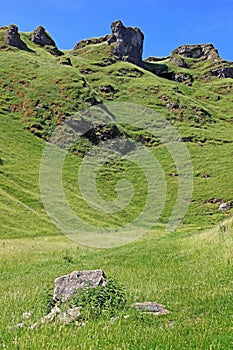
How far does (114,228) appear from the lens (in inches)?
2719

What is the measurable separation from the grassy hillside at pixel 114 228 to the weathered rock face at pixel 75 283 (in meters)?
0.63

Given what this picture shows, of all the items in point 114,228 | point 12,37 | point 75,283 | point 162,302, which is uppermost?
point 12,37

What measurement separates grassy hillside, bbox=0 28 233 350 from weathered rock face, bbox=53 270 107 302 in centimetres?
63

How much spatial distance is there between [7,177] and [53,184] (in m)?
10.2

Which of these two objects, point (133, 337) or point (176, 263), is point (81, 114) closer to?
point (176, 263)

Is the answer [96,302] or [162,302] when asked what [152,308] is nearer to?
[162,302]

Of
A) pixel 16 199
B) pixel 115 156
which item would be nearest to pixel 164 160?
pixel 115 156

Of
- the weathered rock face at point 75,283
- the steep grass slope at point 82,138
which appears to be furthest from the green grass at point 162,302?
the steep grass slope at point 82,138

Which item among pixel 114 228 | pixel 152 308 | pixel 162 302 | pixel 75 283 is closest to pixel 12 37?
pixel 114 228

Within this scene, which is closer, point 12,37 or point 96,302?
point 96,302

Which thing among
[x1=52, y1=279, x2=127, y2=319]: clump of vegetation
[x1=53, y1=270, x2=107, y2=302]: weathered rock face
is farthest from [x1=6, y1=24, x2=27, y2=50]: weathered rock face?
[x1=52, y1=279, x2=127, y2=319]: clump of vegetation

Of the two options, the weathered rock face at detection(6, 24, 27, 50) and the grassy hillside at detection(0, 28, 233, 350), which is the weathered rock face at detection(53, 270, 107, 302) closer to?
the grassy hillside at detection(0, 28, 233, 350)

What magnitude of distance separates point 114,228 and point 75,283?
190 feet

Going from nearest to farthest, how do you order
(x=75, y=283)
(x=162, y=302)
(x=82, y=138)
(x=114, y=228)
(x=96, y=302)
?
(x=96, y=302)
(x=75, y=283)
(x=162, y=302)
(x=114, y=228)
(x=82, y=138)
